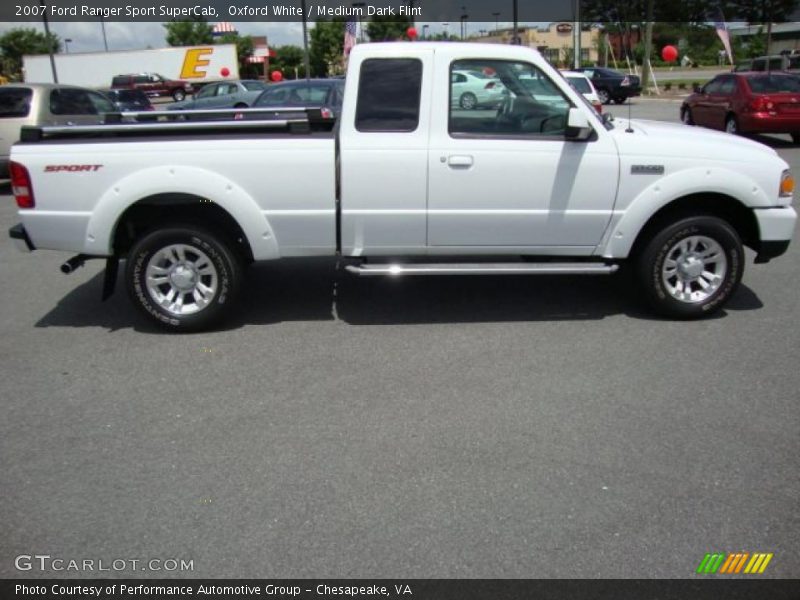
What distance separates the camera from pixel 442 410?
420 cm

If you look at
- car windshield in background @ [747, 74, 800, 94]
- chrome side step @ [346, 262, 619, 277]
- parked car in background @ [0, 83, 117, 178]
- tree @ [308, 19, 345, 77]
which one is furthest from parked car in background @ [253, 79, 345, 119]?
tree @ [308, 19, 345, 77]

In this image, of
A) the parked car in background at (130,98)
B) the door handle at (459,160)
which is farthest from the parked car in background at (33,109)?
the parked car in background at (130,98)

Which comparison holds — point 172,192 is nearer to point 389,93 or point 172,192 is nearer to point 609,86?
point 389,93

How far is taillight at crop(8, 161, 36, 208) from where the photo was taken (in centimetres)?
512

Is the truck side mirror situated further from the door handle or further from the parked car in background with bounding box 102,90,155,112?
the parked car in background with bounding box 102,90,155,112

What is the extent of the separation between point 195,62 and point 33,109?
3789cm

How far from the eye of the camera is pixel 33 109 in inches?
467

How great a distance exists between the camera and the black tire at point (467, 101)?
5.28 meters

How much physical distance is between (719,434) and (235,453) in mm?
2551

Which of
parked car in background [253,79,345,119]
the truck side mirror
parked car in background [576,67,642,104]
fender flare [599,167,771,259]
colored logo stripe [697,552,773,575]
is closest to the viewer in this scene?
colored logo stripe [697,552,773,575]

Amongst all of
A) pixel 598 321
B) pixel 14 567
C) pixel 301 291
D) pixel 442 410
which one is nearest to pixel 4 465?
pixel 14 567

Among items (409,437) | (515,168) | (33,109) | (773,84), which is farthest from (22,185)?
(773,84)
